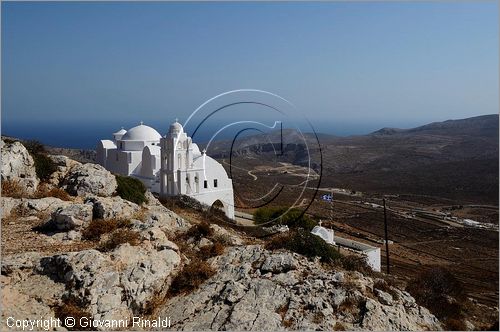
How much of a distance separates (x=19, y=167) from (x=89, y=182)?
262 cm

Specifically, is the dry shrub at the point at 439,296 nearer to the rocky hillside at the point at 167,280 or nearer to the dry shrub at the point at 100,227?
the rocky hillside at the point at 167,280

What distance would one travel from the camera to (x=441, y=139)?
17788 centimetres

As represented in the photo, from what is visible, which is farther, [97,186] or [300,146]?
[300,146]

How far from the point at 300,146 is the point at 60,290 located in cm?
14129

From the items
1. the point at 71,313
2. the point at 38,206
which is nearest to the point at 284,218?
the point at 38,206

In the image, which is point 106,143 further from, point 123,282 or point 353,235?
point 123,282

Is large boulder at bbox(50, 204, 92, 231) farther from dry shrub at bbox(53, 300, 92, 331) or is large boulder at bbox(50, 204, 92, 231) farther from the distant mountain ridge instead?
the distant mountain ridge

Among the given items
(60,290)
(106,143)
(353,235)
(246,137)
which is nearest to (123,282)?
(60,290)

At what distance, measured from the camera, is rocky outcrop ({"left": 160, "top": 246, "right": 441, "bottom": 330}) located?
35.6 ft

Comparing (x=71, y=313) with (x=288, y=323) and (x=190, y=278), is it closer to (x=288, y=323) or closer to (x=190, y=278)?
(x=190, y=278)

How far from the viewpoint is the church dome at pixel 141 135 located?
36.7m

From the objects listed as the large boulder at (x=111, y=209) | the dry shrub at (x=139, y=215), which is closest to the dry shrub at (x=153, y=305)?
the large boulder at (x=111, y=209)

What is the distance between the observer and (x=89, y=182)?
1856cm

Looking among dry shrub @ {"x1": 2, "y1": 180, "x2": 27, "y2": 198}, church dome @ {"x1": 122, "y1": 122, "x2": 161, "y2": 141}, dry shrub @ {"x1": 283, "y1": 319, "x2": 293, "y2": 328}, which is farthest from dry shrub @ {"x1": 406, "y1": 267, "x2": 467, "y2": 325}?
church dome @ {"x1": 122, "y1": 122, "x2": 161, "y2": 141}
